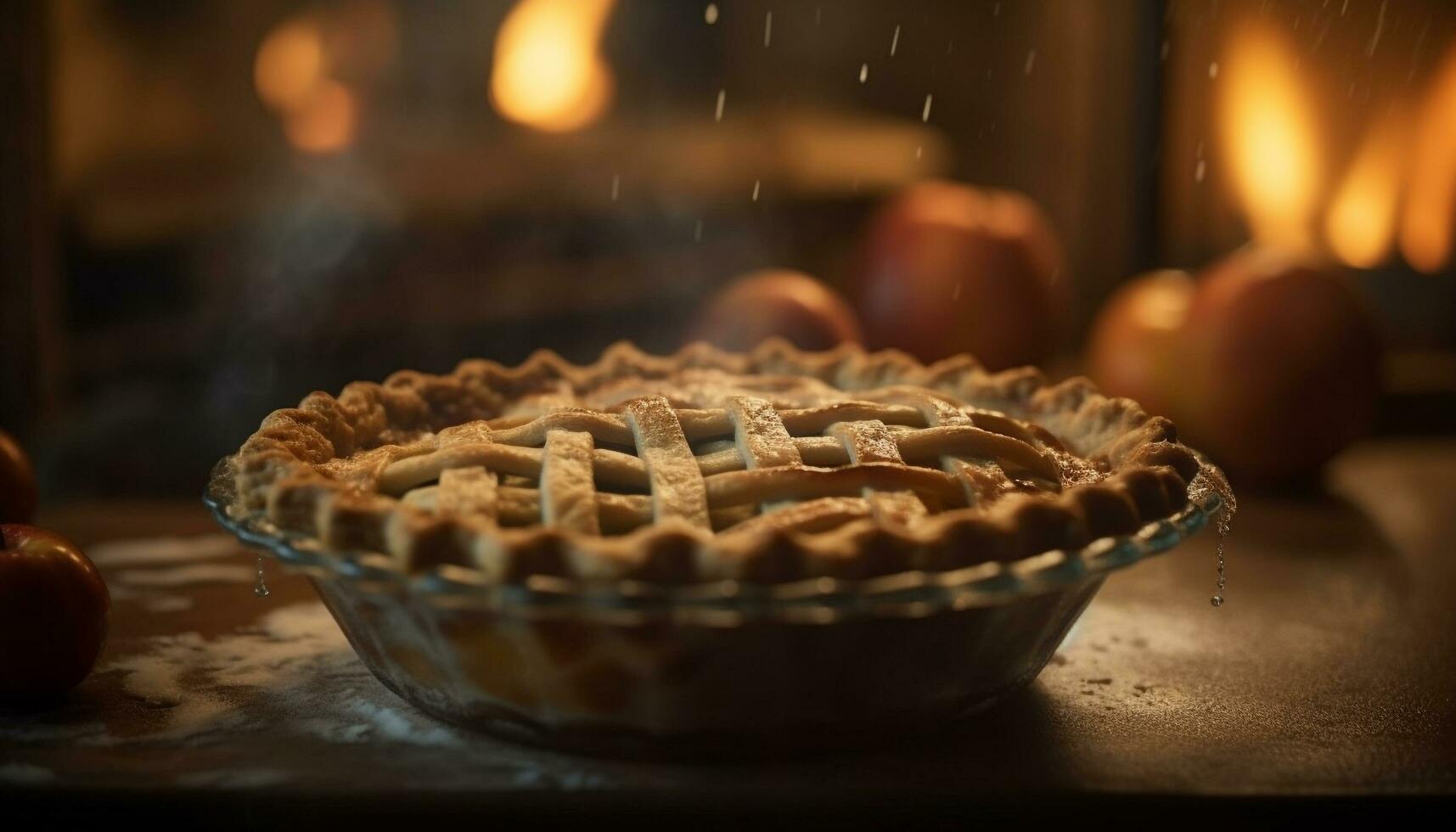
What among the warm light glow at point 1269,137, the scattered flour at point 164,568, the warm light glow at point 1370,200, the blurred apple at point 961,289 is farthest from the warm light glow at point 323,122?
the warm light glow at point 1370,200

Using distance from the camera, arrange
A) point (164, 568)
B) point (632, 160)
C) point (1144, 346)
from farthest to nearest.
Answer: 1. point (632, 160)
2. point (1144, 346)
3. point (164, 568)

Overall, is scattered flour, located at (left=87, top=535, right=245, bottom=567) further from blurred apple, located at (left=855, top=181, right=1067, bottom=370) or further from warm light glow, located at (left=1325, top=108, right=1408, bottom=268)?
warm light glow, located at (left=1325, top=108, right=1408, bottom=268)

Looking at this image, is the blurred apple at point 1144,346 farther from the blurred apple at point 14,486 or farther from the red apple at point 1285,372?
the blurred apple at point 14,486

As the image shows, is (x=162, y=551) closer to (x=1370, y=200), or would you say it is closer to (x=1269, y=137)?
(x=1269, y=137)

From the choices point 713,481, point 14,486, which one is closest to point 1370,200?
point 713,481

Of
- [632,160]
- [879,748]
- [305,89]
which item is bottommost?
[879,748]

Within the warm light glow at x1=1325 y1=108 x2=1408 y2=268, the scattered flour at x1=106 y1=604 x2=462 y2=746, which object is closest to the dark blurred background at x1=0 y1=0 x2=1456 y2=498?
the warm light glow at x1=1325 y1=108 x2=1408 y2=268
